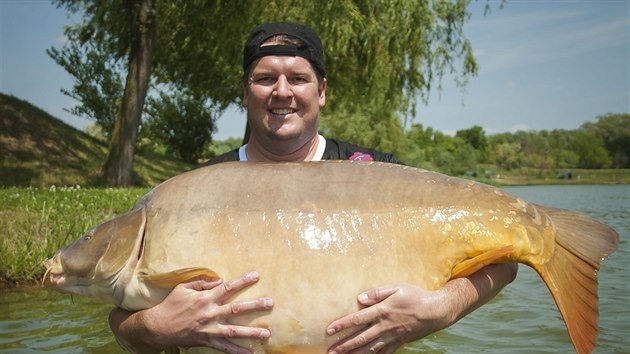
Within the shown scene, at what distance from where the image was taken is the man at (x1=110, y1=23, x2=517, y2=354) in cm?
225

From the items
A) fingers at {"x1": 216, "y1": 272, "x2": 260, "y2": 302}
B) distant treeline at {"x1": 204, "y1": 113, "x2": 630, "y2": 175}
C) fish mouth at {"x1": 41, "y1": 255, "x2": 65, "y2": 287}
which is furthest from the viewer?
distant treeline at {"x1": 204, "y1": 113, "x2": 630, "y2": 175}

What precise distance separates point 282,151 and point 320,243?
3.16ft

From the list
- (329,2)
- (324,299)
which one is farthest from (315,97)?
(329,2)

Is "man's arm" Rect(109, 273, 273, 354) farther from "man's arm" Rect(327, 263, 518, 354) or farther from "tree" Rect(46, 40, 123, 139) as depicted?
"tree" Rect(46, 40, 123, 139)

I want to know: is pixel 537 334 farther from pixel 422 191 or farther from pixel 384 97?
pixel 384 97

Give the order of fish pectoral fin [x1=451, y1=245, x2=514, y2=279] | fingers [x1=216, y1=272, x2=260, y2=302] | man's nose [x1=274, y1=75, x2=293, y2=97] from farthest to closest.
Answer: man's nose [x1=274, y1=75, x2=293, y2=97] < fish pectoral fin [x1=451, y1=245, x2=514, y2=279] < fingers [x1=216, y1=272, x2=260, y2=302]

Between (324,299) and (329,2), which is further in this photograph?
(329,2)

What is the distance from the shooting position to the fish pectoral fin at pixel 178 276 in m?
2.24

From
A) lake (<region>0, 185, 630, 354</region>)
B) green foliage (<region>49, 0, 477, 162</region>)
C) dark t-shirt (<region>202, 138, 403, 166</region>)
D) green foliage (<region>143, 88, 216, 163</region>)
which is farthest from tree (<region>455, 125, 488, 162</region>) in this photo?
dark t-shirt (<region>202, 138, 403, 166</region>)

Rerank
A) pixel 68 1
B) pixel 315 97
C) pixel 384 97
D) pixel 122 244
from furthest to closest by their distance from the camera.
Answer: pixel 384 97
pixel 68 1
pixel 315 97
pixel 122 244

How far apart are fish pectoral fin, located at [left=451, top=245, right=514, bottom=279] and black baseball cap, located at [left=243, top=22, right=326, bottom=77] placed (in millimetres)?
1328

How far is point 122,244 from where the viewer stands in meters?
2.39

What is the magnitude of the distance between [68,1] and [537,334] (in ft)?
39.9

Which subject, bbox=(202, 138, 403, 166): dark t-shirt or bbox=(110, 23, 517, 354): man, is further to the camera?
bbox=(202, 138, 403, 166): dark t-shirt
